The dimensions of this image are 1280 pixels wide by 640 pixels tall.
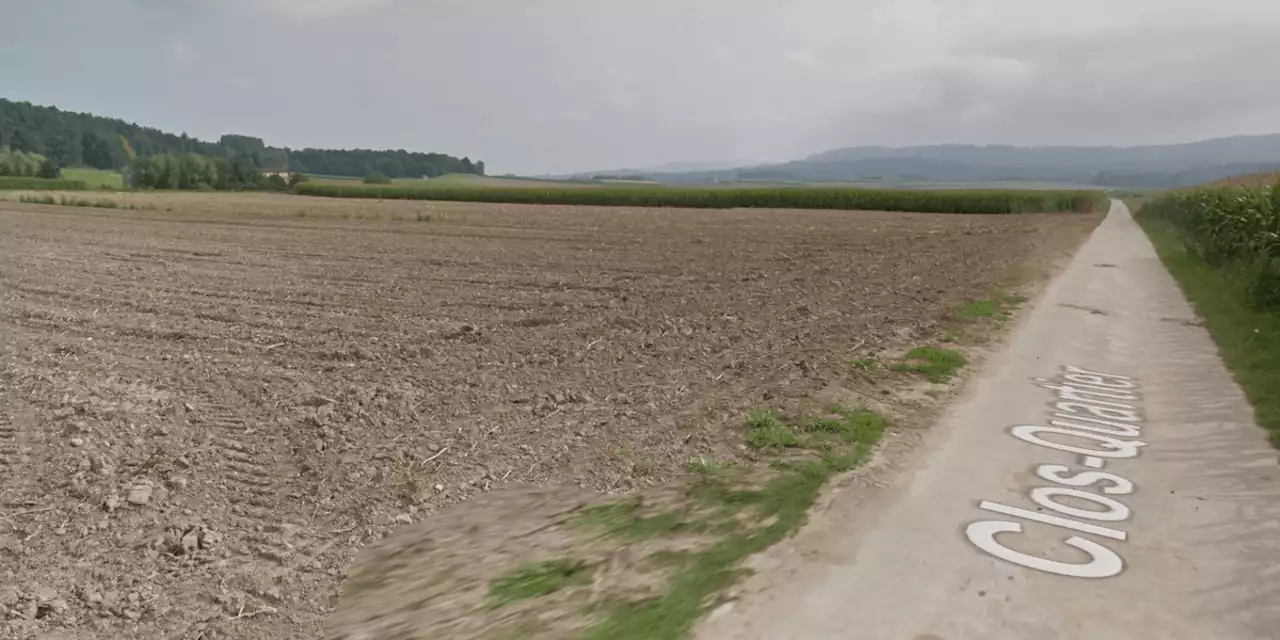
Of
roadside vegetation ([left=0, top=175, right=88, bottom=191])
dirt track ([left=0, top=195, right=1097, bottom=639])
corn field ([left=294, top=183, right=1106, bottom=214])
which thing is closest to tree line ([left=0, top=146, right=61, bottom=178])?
roadside vegetation ([left=0, top=175, right=88, bottom=191])

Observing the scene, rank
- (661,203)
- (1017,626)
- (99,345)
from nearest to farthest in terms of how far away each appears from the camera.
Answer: (1017,626), (99,345), (661,203)

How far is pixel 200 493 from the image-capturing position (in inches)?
182

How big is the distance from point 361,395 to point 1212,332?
10.9 meters

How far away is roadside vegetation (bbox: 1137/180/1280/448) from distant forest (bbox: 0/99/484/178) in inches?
3834

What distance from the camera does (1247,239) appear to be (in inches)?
584

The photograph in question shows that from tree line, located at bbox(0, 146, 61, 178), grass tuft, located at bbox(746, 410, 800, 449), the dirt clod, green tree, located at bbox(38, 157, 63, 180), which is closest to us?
the dirt clod

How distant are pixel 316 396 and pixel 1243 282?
1463cm

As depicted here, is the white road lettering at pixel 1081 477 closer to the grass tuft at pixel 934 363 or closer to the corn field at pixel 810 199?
the grass tuft at pixel 934 363

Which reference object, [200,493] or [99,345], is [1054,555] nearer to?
[200,493]

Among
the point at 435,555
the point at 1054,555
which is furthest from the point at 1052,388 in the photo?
the point at 435,555

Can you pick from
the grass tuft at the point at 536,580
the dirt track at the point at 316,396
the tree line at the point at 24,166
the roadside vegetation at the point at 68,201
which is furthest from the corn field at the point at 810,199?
the grass tuft at the point at 536,580

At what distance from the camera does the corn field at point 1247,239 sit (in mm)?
11766

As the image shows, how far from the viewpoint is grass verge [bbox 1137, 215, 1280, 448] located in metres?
7.07

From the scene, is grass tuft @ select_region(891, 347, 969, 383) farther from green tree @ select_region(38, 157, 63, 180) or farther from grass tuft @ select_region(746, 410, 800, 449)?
green tree @ select_region(38, 157, 63, 180)
